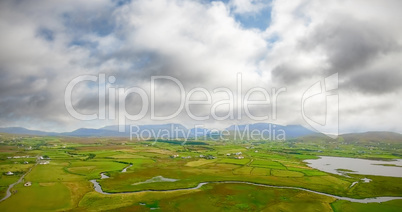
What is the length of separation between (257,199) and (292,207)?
7138 mm

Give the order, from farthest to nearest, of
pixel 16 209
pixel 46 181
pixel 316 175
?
pixel 316 175 < pixel 46 181 < pixel 16 209

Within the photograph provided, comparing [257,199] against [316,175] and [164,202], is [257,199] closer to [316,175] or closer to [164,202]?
[164,202]

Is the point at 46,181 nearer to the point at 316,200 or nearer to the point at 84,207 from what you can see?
the point at 84,207

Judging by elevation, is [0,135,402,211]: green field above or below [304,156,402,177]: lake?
above

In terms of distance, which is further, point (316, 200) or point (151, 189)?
point (151, 189)

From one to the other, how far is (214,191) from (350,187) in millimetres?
37574

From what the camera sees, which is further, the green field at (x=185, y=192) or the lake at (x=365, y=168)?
the lake at (x=365, y=168)

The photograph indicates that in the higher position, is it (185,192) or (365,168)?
(185,192)

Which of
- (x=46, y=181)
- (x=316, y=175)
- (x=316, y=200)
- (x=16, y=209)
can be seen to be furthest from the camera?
(x=316, y=175)

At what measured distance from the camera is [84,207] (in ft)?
135

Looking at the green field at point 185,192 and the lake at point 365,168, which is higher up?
the green field at point 185,192

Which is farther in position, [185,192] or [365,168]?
[365,168]

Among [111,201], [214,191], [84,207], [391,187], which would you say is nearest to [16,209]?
[84,207]

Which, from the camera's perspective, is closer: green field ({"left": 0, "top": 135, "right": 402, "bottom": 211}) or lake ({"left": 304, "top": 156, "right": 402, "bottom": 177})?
green field ({"left": 0, "top": 135, "right": 402, "bottom": 211})
